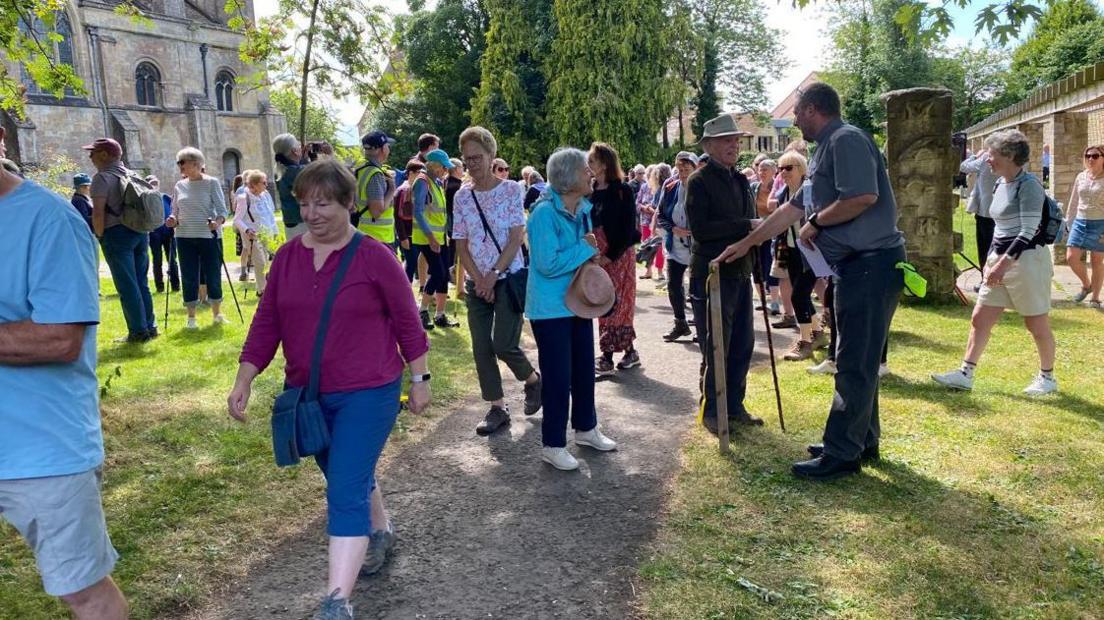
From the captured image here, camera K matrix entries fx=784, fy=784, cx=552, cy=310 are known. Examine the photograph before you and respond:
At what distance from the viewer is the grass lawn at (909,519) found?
11.0ft

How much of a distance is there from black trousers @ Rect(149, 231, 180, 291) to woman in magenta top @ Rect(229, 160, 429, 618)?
10417 millimetres

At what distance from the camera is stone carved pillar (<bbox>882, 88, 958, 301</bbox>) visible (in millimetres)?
9859

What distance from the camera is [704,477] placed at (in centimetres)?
479

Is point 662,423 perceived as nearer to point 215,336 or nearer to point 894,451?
point 894,451

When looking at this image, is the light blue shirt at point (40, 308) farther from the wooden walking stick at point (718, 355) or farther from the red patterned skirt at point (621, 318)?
the red patterned skirt at point (621, 318)

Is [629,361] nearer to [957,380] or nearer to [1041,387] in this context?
[957,380]

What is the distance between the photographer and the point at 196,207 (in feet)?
30.6

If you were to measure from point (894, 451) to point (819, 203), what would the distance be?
5.87ft

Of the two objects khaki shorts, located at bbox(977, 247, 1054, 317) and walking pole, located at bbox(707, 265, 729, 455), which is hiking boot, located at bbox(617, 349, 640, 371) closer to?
walking pole, located at bbox(707, 265, 729, 455)

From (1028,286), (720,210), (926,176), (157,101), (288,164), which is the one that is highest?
(157,101)

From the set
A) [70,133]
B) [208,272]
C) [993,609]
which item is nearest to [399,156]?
[70,133]

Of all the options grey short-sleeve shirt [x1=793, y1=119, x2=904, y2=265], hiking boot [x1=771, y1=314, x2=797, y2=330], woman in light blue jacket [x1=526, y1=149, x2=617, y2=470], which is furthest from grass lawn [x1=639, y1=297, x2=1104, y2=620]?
hiking boot [x1=771, y1=314, x2=797, y2=330]

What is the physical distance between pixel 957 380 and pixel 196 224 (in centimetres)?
835

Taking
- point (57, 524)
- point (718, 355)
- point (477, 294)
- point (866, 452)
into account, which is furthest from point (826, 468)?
point (57, 524)
